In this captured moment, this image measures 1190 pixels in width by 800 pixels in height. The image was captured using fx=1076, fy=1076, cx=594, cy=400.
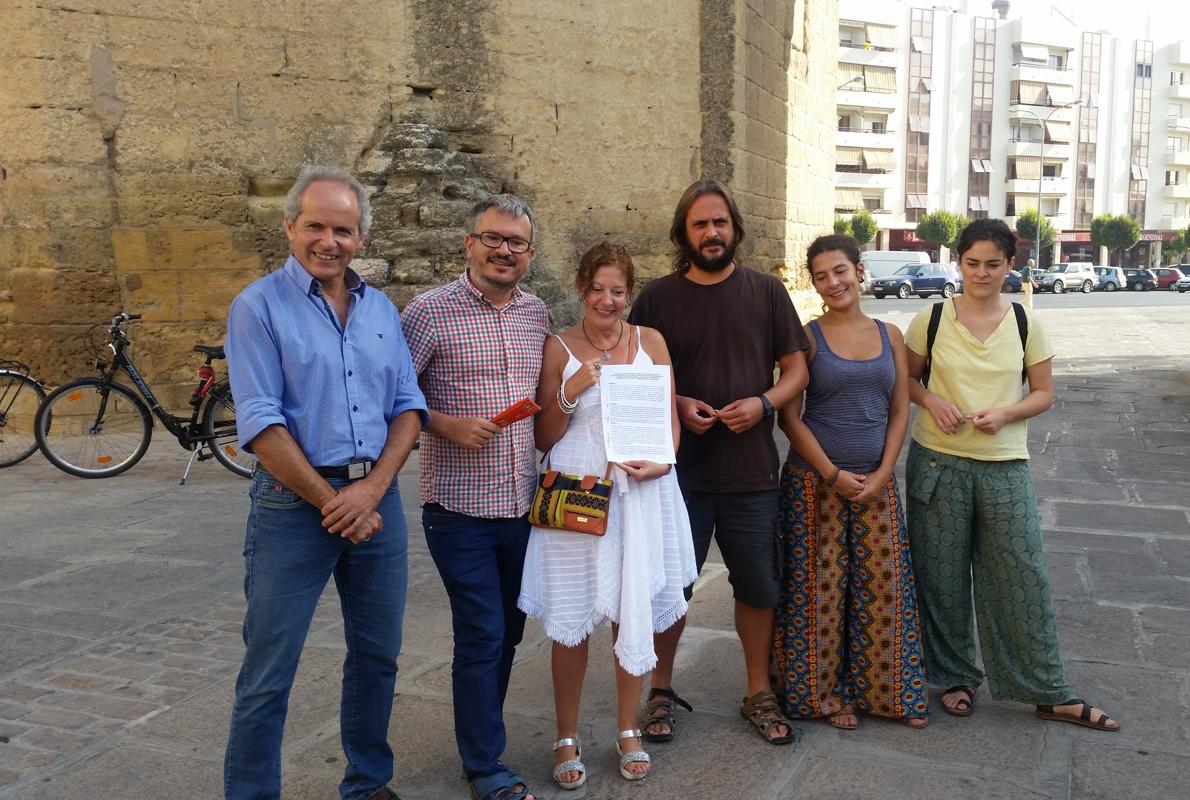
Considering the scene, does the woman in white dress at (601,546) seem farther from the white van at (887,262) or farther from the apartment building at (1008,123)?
the apartment building at (1008,123)

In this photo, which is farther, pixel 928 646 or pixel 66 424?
pixel 66 424

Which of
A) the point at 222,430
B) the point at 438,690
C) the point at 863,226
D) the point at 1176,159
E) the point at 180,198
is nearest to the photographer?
the point at 438,690

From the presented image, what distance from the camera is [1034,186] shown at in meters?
69.6

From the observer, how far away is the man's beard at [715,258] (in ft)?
11.0

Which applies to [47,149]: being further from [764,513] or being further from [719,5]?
[764,513]

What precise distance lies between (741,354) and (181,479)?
5.13 m

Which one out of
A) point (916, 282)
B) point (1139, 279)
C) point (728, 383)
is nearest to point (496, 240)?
point (728, 383)

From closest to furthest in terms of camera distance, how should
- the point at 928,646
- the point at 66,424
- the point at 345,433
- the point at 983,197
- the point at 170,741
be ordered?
the point at 345,433
the point at 170,741
the point at 928,646
the point at 66,424
the point at 983,197

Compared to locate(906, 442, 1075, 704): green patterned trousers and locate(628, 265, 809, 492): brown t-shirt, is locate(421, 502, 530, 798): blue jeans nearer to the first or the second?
locate(628, 265, 809, 492): brown t-shirt

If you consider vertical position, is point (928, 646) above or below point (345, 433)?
below

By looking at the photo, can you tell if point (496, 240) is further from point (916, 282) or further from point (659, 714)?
point (916, 282)

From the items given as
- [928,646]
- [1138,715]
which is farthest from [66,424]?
[1138,715]

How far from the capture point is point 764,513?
3432 mm

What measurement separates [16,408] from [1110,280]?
4996 cm
